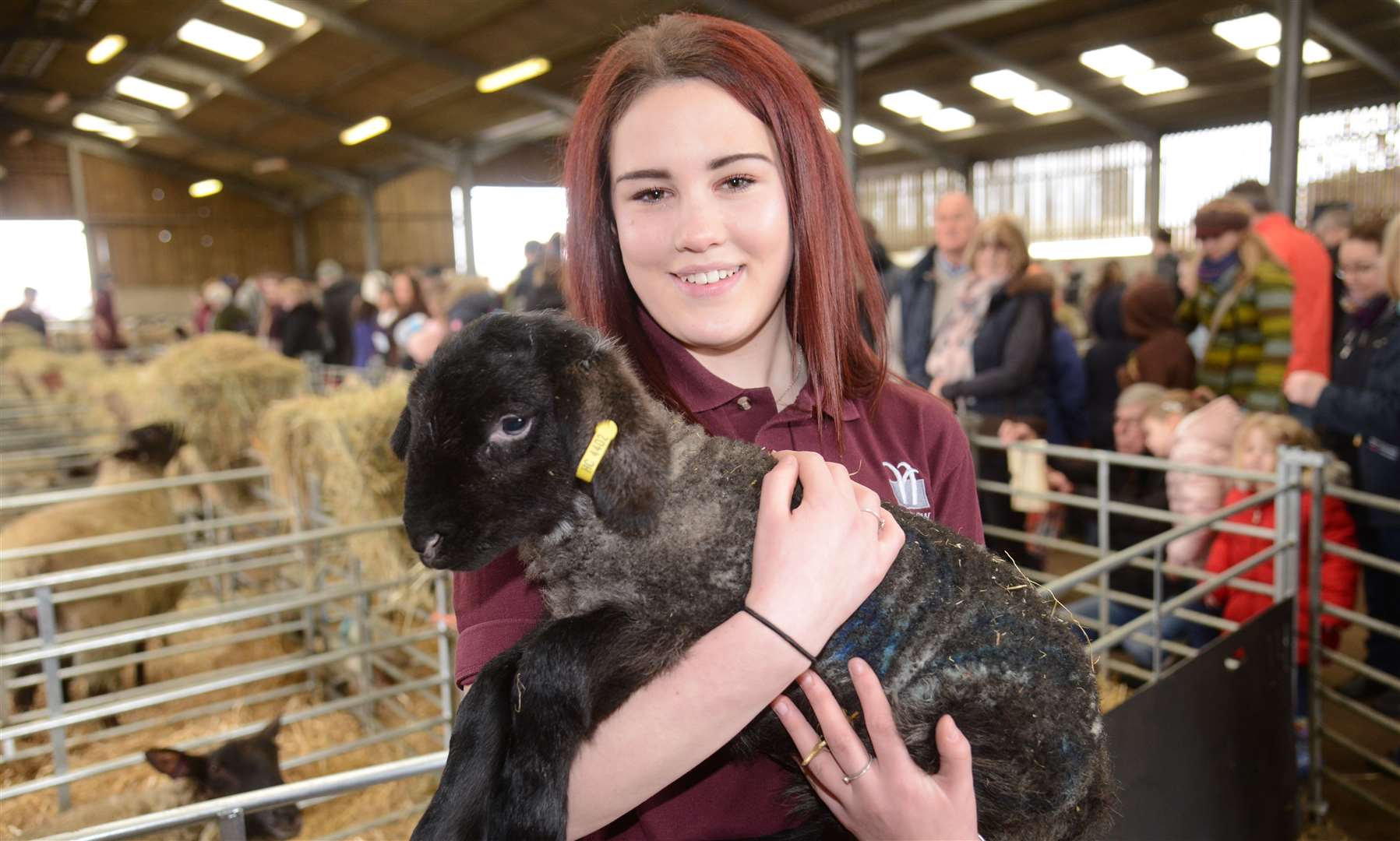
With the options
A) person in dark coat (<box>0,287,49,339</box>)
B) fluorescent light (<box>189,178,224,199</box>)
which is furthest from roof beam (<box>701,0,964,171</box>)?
fluorescent light (<box>189,178,224,199</box>)

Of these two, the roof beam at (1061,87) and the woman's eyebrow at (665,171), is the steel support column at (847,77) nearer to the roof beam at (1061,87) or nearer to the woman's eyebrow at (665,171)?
the roof beam at (1061,87)

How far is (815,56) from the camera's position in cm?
1068

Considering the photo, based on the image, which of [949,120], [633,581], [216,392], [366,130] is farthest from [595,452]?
[366,130]

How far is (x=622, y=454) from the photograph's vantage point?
103 centimetres

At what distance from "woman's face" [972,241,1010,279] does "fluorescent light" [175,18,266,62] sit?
1363 cm

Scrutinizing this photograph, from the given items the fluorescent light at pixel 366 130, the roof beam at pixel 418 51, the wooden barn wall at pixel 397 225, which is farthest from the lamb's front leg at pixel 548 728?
the wooden barn wall at pixel 397 225

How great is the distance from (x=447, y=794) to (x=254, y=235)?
1153 inches

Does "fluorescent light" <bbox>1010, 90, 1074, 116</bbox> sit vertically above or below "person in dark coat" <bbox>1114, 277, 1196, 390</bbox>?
above

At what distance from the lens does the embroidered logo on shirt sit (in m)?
1.28

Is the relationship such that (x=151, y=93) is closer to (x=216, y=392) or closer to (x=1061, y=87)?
(x=216, y=392)

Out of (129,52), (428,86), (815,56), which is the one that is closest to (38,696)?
(815,56)

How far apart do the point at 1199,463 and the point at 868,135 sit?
1445 cm

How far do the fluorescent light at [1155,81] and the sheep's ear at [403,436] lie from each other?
45.0 feet

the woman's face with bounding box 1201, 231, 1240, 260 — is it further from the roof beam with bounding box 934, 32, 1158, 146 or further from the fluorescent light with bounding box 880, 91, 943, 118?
the fluorescent light with bounding box 880, 91, 943, 118
